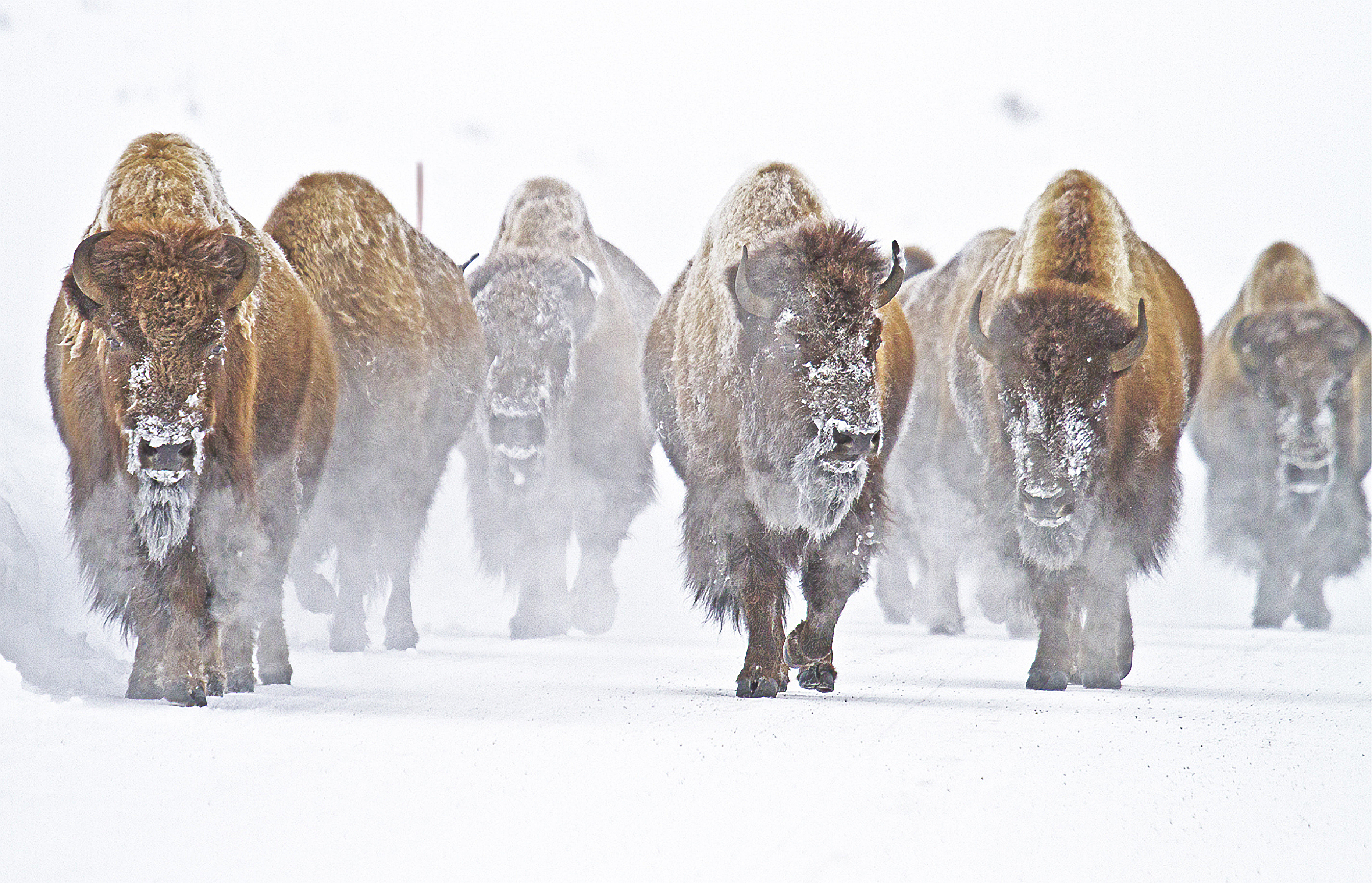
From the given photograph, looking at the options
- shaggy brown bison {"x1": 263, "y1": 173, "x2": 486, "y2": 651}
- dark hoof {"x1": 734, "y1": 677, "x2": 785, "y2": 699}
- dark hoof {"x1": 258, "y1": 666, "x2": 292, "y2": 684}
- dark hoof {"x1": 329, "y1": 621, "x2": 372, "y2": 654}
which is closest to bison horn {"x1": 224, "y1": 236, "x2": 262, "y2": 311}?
dark hoof {"x1": 258, "y1": 666, "x2": 292, "y2": 684}

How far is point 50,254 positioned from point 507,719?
338 centimetres

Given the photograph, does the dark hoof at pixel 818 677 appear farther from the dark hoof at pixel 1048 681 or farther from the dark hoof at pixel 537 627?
the dark hoof at pixel 537 627

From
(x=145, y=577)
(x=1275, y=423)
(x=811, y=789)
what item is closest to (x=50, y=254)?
(x=145, y=577)

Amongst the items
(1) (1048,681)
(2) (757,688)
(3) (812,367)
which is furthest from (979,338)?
(2) (757,688)

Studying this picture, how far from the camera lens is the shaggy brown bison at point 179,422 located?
159 inches

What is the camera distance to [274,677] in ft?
16.3

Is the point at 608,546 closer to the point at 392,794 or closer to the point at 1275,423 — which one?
the point at 1275,423

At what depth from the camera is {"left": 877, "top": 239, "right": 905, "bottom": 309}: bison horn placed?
15.9ft

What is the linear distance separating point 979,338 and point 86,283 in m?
3.10

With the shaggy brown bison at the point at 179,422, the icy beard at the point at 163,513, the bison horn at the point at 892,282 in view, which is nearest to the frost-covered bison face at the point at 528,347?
the shaggy brown bison at the point at 179,422

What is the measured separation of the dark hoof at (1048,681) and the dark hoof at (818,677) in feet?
2.54

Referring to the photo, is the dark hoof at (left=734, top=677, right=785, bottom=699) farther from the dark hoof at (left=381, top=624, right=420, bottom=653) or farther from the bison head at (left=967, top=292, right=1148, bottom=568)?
the dark hoof at (left=381, top=624, right=420, bottom=653)

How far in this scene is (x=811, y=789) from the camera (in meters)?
3.20

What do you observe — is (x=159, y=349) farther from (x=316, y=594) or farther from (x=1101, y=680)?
(x=1101, y=680)
